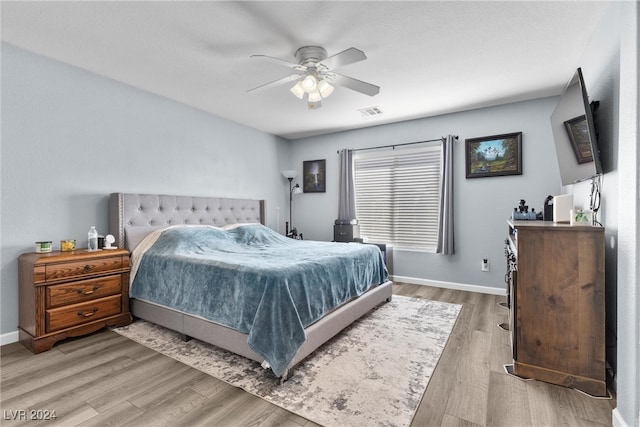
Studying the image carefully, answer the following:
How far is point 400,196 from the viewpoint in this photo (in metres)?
4.75

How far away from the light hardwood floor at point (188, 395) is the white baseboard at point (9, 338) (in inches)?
5.8

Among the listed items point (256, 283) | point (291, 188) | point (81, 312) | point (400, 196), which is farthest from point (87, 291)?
point (400, 196)

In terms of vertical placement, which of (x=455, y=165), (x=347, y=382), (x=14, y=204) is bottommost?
(x=347, y=382)

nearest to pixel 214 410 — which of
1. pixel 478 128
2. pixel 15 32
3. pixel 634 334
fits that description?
pixel 634 334

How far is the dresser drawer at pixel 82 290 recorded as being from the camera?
2.44m

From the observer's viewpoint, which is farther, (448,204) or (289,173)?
(289,173)

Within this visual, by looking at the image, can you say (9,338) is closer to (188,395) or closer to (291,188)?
(188,395)

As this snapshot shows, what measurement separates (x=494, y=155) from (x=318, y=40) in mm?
2909

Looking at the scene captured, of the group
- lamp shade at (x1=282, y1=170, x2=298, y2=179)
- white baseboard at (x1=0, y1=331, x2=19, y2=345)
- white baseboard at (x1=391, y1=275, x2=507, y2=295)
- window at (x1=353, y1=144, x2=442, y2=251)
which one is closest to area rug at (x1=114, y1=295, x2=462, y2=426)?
white baseboard at (x1=0, y1=331, x2=19, y2=345)

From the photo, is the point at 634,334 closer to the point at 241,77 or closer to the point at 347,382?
the point at 347,382

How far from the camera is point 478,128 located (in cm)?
406

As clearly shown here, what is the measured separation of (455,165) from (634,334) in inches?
123

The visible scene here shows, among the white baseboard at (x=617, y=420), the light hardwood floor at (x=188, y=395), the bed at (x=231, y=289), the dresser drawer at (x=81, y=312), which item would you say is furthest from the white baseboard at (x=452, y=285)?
the dresser drawer at (x=81, y=312)

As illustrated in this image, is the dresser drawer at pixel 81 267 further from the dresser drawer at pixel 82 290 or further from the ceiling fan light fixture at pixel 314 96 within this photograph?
the ceiling fan light fixture at pixel 314 96
